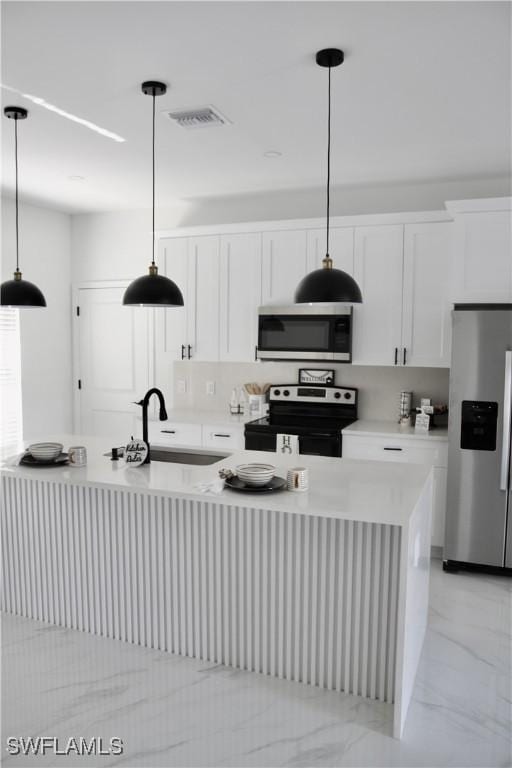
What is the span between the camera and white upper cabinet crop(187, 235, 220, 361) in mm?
5031

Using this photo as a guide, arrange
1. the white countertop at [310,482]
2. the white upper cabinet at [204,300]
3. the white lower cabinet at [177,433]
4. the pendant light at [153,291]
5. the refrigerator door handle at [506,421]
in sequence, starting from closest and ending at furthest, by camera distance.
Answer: the white countertop at [310,482], the pendant light at [153,291], the refrigerator door handle at [506,421], the white lower cabinet at [177,433], the white upper cabinet at [204,300]

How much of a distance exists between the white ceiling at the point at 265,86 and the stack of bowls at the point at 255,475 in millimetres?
1801

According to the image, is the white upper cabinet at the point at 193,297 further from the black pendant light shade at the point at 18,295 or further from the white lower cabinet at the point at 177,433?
the black pendant light shade at the point at 18,295

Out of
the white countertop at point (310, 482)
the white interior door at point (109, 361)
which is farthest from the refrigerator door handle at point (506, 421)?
the white interior door at point (109, 361)

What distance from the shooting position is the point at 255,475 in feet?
8.33

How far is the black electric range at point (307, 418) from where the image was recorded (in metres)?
4.46

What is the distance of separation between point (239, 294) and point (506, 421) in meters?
2.36

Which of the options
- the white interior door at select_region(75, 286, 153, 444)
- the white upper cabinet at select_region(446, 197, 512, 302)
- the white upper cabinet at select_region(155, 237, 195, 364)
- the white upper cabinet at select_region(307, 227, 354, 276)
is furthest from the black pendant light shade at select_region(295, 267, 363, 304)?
the white interior door at select_region(75, 286, 153, 444)

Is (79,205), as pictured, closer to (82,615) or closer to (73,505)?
(73,505)

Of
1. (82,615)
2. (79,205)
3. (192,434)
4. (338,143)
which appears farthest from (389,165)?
(82,615)

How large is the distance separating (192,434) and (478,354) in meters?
2.35

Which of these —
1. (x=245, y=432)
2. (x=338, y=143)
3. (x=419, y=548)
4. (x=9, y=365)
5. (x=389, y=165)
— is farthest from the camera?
(x=9, y=365)

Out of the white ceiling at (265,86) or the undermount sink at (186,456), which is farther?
the undermount sink at (186,456)

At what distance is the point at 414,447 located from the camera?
4.27 metres
